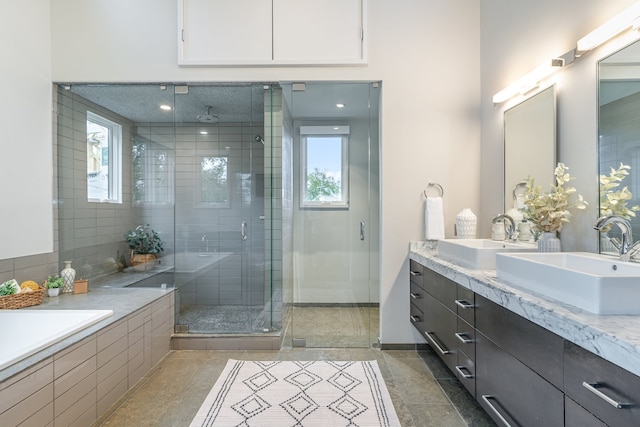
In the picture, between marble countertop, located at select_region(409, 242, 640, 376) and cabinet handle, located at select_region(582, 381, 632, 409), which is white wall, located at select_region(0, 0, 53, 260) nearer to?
marble countertop, located at select_region(409, 242, 640, 376)

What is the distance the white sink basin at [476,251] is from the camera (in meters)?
1.86

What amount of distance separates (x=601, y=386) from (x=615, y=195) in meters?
1.07

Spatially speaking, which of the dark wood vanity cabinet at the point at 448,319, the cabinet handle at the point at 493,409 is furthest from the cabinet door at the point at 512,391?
the dark wood vanity cabinet at the point at 448,319

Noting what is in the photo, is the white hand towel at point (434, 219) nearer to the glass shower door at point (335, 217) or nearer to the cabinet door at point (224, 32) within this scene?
the glass shower door at point (335, 217)

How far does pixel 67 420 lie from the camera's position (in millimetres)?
1627

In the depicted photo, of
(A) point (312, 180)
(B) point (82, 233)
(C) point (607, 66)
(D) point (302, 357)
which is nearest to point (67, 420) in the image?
(D) point (302, 357)

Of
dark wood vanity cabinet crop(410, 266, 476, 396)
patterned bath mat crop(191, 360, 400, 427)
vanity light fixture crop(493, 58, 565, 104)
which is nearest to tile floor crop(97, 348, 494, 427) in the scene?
patterned bath mat crop(191, 360, 400, 427)

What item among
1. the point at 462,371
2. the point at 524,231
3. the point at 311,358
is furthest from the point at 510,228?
the point at 311,358

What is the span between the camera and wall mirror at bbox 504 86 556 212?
6.65 feet

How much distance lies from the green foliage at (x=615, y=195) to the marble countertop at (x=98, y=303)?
2.81 metres

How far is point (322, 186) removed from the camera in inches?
126

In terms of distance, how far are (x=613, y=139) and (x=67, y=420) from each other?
120 inches

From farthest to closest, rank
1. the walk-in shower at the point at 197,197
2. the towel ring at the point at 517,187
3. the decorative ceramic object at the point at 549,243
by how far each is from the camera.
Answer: the walk-in shower at the point at 197,197, the towel ring at the point at 517,187, the decorative ceramic object at the point at 549,243

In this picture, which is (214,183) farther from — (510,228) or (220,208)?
(510,228)
